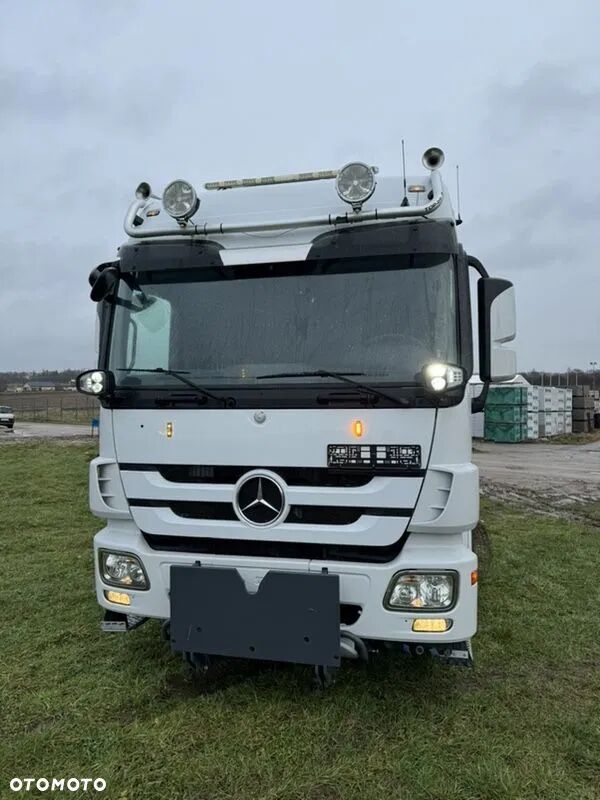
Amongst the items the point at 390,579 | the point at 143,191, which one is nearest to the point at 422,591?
the point at 390,579

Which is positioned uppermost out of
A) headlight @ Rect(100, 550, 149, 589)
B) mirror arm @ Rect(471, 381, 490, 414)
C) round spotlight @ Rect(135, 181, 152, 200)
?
round spotlight @ Rect(135, 181, 152, 200)

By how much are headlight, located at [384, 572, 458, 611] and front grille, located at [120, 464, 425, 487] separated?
515mm

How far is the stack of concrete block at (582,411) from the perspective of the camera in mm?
28500

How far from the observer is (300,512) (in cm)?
329

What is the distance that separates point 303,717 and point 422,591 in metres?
1.02

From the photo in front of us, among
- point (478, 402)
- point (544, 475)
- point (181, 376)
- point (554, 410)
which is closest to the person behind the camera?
point (181, 376)

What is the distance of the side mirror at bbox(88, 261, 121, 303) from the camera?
11.8ft

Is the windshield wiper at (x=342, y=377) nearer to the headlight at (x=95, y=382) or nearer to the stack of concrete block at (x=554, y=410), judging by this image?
the headlight at (x=95, y=382)

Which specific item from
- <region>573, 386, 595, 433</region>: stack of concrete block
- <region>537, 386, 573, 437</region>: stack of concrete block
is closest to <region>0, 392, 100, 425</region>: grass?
<region>537, 386, 573, 437</region>: stack of concrete block

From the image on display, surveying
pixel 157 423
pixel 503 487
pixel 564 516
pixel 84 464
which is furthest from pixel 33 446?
pixel 157 423

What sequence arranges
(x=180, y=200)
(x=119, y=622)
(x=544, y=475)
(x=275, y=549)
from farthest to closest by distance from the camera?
(x=544, y=475) → (x=119, y=622) → (x=180, y=200) → (x=275, y=549)

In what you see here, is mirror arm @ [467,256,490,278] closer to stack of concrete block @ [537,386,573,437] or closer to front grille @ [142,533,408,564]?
front grille @ [142,533,408,564]

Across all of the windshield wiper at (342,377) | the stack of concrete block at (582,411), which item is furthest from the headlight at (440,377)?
the stack of concrete block at (582,411)

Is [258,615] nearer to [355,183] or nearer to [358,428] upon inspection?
[358,428]
